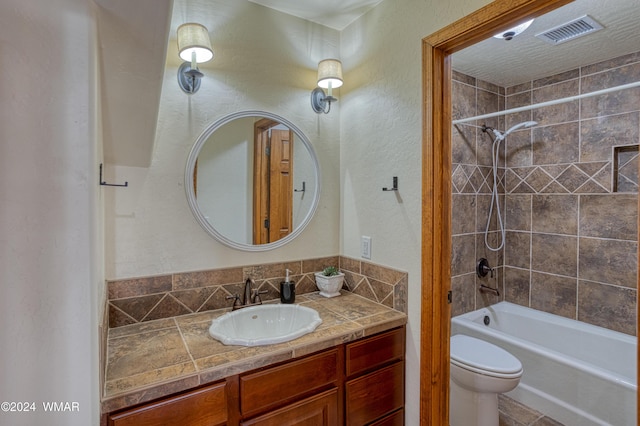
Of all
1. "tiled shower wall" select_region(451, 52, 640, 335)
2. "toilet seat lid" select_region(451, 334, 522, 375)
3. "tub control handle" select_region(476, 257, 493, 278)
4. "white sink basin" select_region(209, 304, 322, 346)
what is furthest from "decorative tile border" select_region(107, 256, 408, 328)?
"tub control handle" select_region(476, 257, 493, 278)

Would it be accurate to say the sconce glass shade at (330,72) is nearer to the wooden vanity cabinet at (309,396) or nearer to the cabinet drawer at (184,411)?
the wooden vanity cabinet at (309,396)

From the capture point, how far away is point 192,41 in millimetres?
1481

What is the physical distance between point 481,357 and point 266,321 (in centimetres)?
135

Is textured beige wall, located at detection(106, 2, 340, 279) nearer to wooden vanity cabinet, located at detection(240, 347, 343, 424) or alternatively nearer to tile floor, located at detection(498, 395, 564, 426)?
wooden vanity cabinet, located at detection(240, 347, 343, 424)

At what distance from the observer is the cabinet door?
1.23m

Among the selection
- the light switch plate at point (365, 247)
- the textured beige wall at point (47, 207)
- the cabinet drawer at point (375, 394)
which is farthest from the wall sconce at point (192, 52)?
the cabinet drawer at point (375, 394)

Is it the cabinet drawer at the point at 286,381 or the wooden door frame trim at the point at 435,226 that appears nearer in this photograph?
the cabinet drawer at the point at 286,381

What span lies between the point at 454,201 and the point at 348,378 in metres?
1.57

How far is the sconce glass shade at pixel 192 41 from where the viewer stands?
1484 millimetres

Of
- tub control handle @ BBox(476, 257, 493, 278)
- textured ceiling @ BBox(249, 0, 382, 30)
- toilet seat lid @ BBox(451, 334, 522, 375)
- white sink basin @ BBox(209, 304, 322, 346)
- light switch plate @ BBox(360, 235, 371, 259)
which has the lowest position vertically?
toilet seat lid @ BBox(451, 334, 522, 375)

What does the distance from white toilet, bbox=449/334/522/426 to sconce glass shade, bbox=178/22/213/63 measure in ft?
7.11

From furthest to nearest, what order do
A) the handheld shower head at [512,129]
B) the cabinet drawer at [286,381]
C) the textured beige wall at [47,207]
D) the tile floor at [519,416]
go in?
the handheld shower head at [512,129]
the tile floor at [519,416]
the cabinet drawer at [286,381]
the textured beige wall at [47,207]

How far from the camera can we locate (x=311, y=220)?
2002 mm

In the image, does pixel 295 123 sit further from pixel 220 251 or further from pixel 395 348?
pixel 395 348
